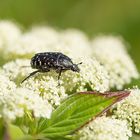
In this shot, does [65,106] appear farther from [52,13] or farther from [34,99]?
[52,13]

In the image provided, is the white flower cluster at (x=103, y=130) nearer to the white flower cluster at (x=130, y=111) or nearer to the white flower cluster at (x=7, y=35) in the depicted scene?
the white flower cluster at (x=130, y=111)

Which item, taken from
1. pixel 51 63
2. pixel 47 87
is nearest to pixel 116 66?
pixel 51 63

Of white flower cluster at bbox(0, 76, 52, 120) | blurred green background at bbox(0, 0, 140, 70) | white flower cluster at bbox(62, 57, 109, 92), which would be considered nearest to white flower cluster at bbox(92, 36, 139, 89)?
white flower cluster at bbox(62, 57, 109, 92)

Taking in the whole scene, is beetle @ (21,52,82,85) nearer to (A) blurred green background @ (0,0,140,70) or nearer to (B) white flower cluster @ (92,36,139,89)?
(B) white flower cluster @ (92,36,139,89)

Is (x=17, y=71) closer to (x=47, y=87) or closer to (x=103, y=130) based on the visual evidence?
(x=47, y=87)

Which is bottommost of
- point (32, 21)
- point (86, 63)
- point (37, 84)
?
point (37, 84)

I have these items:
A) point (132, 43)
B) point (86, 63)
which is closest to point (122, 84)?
point (86, 63)
